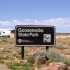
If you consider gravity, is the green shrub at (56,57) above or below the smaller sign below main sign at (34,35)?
below

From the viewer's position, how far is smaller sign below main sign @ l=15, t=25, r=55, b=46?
17.5 m

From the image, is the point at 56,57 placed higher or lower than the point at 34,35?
lower

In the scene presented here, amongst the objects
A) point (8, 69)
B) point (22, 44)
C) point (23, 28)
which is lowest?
point (8, 69)

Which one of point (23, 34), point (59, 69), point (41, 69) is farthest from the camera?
point (23, 34)

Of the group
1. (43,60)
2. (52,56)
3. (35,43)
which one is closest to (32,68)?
(43,60)

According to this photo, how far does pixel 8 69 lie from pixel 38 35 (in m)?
5.60

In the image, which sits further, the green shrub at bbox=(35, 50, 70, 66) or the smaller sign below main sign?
the smaller sign below main sign

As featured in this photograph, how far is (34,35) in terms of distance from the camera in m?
17.5

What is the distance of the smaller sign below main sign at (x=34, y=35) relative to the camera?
17.5m

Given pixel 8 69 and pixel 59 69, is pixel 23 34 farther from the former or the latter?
pixel 59 69

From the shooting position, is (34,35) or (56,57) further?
(34,35)

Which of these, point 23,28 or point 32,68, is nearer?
point 32,68

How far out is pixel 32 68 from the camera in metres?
12.7

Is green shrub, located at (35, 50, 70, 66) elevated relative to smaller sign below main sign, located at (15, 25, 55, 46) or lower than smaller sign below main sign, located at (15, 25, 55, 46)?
lower
